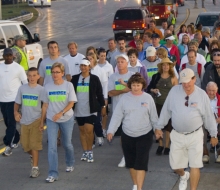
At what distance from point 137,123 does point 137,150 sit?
1.19 feet

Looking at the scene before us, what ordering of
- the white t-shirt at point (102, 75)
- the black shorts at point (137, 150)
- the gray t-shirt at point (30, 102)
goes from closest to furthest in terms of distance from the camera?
the black shorts at point (137, 150)
the gray t-shirt at point (30, 102)
the white t-shirt at point (102, 75)

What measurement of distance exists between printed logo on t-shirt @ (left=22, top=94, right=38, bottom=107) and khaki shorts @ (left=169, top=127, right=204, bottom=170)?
8.29 feet

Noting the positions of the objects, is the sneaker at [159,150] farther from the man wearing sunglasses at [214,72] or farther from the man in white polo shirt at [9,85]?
the man in white polo shirt at [9,85]

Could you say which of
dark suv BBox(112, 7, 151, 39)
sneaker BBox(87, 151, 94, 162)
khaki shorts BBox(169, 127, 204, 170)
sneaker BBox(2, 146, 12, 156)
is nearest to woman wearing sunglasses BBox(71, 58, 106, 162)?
sneaker BBox(87, 151, 94, 162)

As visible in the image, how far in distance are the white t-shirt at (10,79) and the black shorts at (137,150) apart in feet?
10.8

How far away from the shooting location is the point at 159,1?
4831 centimetres

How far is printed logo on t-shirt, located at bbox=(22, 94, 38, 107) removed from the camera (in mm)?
10008

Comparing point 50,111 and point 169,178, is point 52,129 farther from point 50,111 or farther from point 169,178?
point 169,178

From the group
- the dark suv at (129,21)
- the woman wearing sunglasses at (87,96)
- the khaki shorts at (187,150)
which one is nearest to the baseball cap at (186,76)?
the khaki shorts at (187,150)

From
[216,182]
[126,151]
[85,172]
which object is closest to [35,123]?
[85,172]

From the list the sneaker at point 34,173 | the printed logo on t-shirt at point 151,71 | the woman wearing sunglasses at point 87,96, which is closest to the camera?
the sneaker at point 34,173

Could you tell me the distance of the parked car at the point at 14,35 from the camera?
18000 millimetres

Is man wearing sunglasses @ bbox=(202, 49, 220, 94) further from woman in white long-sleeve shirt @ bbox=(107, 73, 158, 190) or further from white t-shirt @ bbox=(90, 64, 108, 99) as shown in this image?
woman in white long-sleeve shirt @ bbox=(107, 73, 158, 190)

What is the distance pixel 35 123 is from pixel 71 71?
3.22 m
